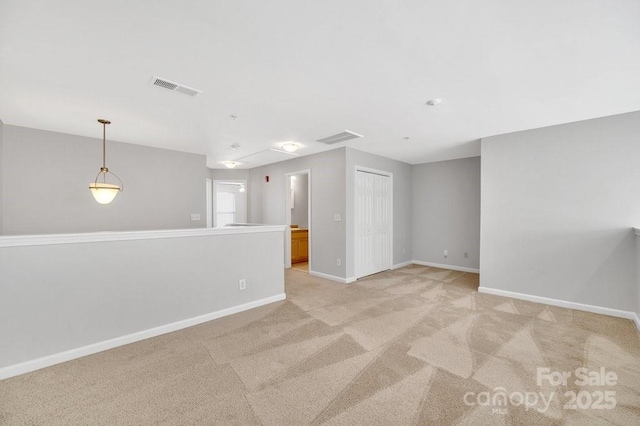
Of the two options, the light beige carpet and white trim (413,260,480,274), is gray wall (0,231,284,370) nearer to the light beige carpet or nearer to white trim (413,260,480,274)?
the light beige carpet

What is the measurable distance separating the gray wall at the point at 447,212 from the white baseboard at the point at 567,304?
5.46 feet

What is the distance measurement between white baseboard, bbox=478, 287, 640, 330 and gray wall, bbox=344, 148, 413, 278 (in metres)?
2.20

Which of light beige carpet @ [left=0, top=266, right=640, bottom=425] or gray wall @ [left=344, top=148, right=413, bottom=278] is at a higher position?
gray wall @ [left=344, top=148, right=413, bottom=278]

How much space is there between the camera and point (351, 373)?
2.20 meters

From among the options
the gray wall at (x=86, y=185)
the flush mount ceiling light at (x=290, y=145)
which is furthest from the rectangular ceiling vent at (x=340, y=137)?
the gray wall at (x=86, y=185)

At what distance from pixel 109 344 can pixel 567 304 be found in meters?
5.71

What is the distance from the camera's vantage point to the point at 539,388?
2.02 meters

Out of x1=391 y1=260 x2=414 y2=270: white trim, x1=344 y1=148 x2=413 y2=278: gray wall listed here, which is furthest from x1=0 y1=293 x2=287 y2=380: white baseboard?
x1=391 y1=260 x2=414 y2=270: white trim

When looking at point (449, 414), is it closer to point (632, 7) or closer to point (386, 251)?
point (632, 7)

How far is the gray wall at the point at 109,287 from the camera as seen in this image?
228cm

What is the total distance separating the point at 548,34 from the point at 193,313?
4.27 metres

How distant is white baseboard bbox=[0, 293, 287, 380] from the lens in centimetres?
224

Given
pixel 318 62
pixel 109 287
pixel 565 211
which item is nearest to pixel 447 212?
pixel 565 211

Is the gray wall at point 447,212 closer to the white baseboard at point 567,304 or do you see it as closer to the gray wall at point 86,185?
the white baseboard at point 567,304
